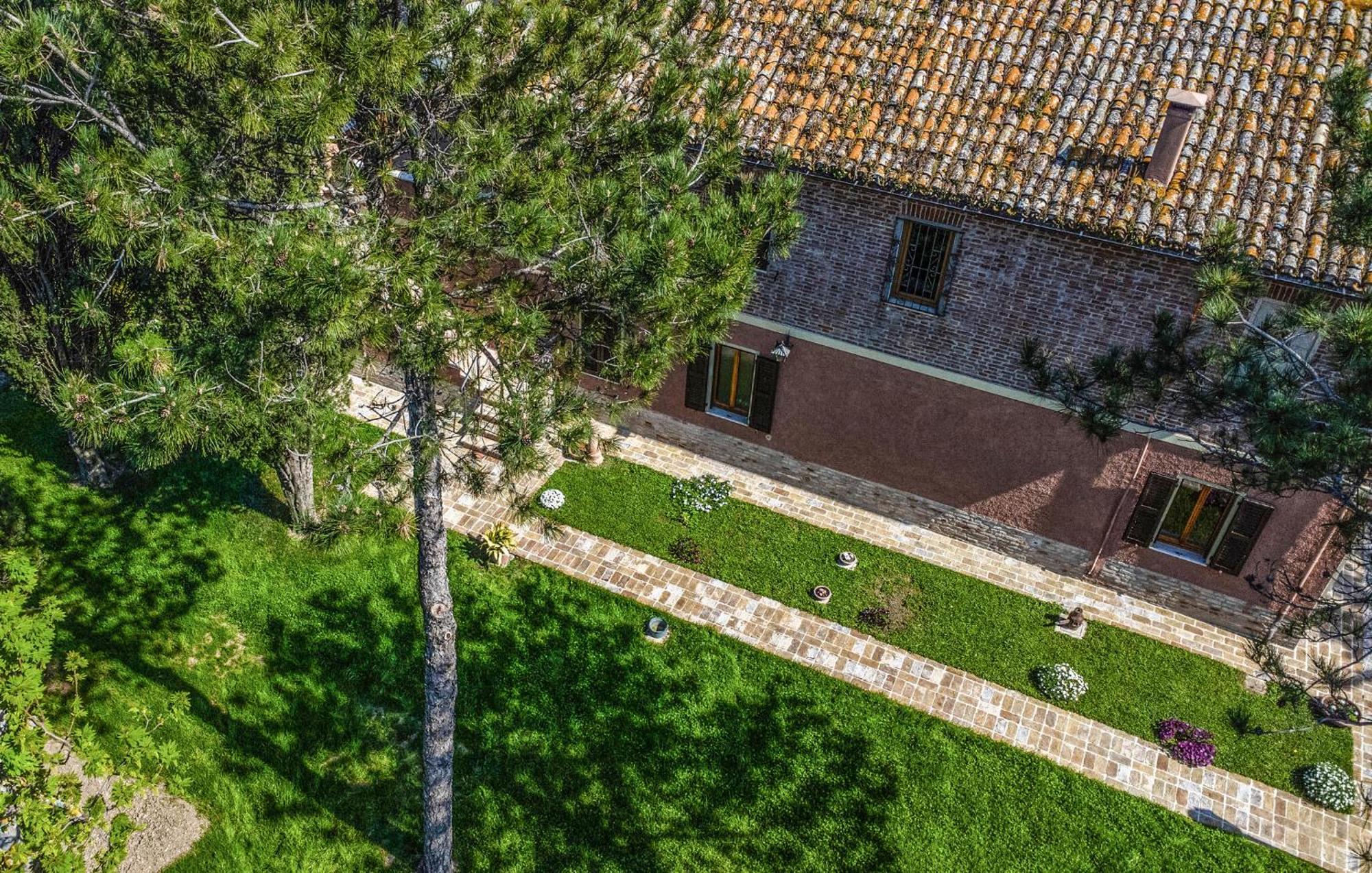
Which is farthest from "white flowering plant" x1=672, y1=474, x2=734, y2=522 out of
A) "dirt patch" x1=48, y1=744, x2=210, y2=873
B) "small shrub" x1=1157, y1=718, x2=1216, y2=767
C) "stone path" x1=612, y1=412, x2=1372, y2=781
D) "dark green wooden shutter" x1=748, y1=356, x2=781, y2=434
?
"dirt patch" x1=48, y1=744, x2=210, y2=873

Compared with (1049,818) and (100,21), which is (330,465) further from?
(1049,818)

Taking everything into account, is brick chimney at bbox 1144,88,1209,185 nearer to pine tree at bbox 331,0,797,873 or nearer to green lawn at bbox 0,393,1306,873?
pine tree at bbox 331,0,797,873

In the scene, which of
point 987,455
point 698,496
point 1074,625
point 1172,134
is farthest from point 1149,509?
point 698,496

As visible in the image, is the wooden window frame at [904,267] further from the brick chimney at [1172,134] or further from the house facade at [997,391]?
the brick chimney at [1172,134]

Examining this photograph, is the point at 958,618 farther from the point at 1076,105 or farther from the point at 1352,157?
the point at 1352,157

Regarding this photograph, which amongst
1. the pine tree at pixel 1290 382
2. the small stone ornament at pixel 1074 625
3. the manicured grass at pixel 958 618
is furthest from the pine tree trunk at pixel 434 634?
the small stone ornament at pixel 1074 625
